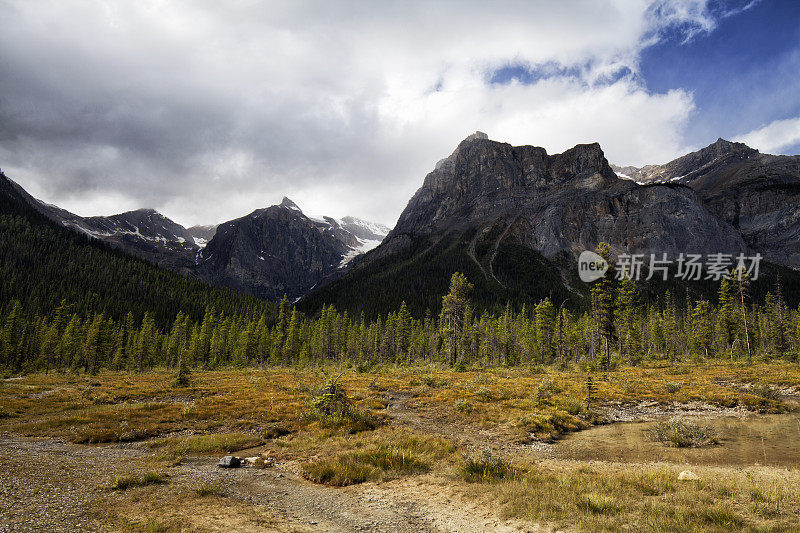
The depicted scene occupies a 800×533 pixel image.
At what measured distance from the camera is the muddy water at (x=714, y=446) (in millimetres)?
13289

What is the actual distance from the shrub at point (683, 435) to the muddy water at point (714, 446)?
371mm

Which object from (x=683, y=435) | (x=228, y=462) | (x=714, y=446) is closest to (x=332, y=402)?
(x=228, y=462)

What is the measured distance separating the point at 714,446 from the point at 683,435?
41.5 inches

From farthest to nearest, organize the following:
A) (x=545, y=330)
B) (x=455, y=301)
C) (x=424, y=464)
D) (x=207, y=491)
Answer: (x=545, y=330)
(x=455, y=301)
(x=424, y=464)
(x=207, y=491)

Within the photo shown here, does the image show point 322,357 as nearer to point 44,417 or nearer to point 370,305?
point 44,417

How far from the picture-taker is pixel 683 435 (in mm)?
15641

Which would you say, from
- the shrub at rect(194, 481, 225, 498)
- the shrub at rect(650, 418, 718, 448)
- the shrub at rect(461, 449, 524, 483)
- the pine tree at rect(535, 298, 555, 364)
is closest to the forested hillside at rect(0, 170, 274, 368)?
the pine tree at rect(535, 298, 555, 364)

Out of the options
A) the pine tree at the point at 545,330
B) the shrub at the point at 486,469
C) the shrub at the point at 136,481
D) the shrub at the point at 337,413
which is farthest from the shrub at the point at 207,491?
the pine tree at the point at 545,330

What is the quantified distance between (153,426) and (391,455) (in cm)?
1515

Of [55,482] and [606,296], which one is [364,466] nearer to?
[55,482]

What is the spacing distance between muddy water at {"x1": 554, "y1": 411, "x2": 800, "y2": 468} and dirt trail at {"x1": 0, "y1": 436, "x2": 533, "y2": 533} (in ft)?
26.9

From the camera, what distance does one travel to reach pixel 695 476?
999cm

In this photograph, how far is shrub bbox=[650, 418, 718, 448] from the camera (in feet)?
50.1

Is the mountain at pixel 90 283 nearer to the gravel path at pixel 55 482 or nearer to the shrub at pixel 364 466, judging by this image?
the gravel path at pixel 55 482
